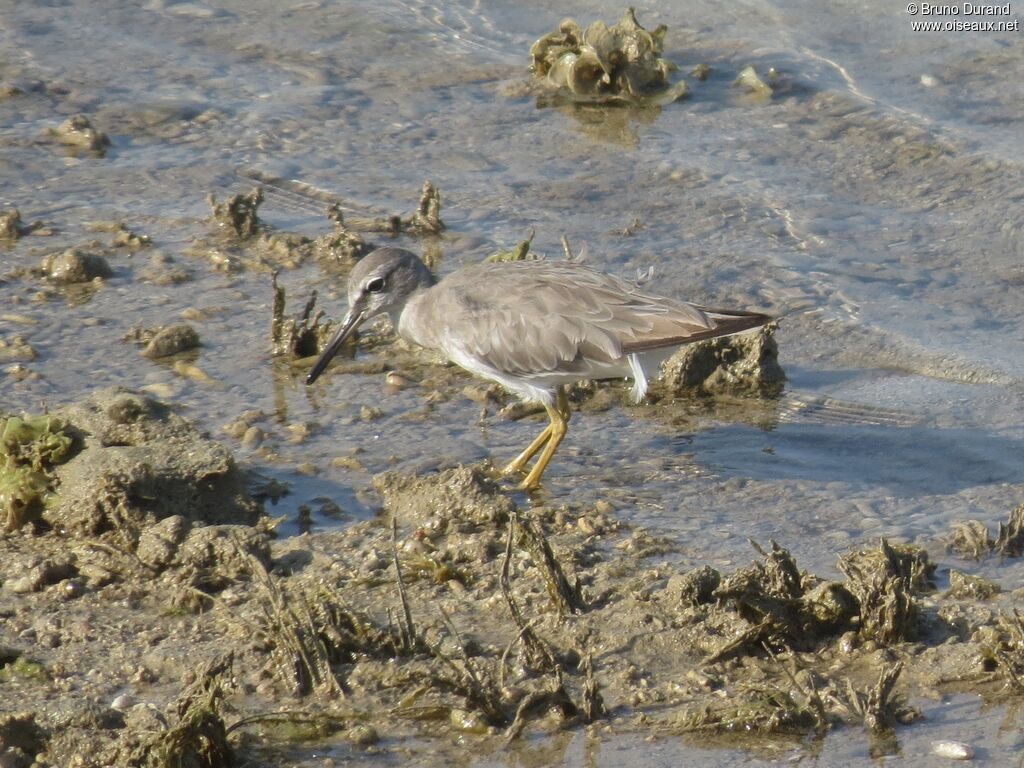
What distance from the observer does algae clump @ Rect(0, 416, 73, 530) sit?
5.44 m

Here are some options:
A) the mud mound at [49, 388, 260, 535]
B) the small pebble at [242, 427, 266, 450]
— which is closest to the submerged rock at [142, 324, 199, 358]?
the small pebble at [242, 427, 266, 450]

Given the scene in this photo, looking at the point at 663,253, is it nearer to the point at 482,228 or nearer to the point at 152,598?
the point at 482,228

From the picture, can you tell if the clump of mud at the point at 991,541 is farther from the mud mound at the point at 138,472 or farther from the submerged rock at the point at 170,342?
the submerged rock at the point at 170,342

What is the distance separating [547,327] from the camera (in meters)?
6.54

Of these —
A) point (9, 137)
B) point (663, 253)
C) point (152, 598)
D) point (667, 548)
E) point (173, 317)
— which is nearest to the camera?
point (152, 598)

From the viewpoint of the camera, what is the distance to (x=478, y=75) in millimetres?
10625

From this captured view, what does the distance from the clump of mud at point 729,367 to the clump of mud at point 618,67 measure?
3661 mm

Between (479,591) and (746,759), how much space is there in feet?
4.28

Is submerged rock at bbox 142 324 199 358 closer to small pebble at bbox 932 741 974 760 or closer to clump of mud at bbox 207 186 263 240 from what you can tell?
clump of mud at bbox 207 186 263 240

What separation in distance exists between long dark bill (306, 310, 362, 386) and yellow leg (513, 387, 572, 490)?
3.57 ft

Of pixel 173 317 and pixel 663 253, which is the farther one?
pixel 663 253

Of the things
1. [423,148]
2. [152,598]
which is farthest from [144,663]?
[423,148]

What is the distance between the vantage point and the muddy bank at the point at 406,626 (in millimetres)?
4176

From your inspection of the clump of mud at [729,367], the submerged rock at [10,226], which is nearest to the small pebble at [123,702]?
the clump of mud at [729,367]
